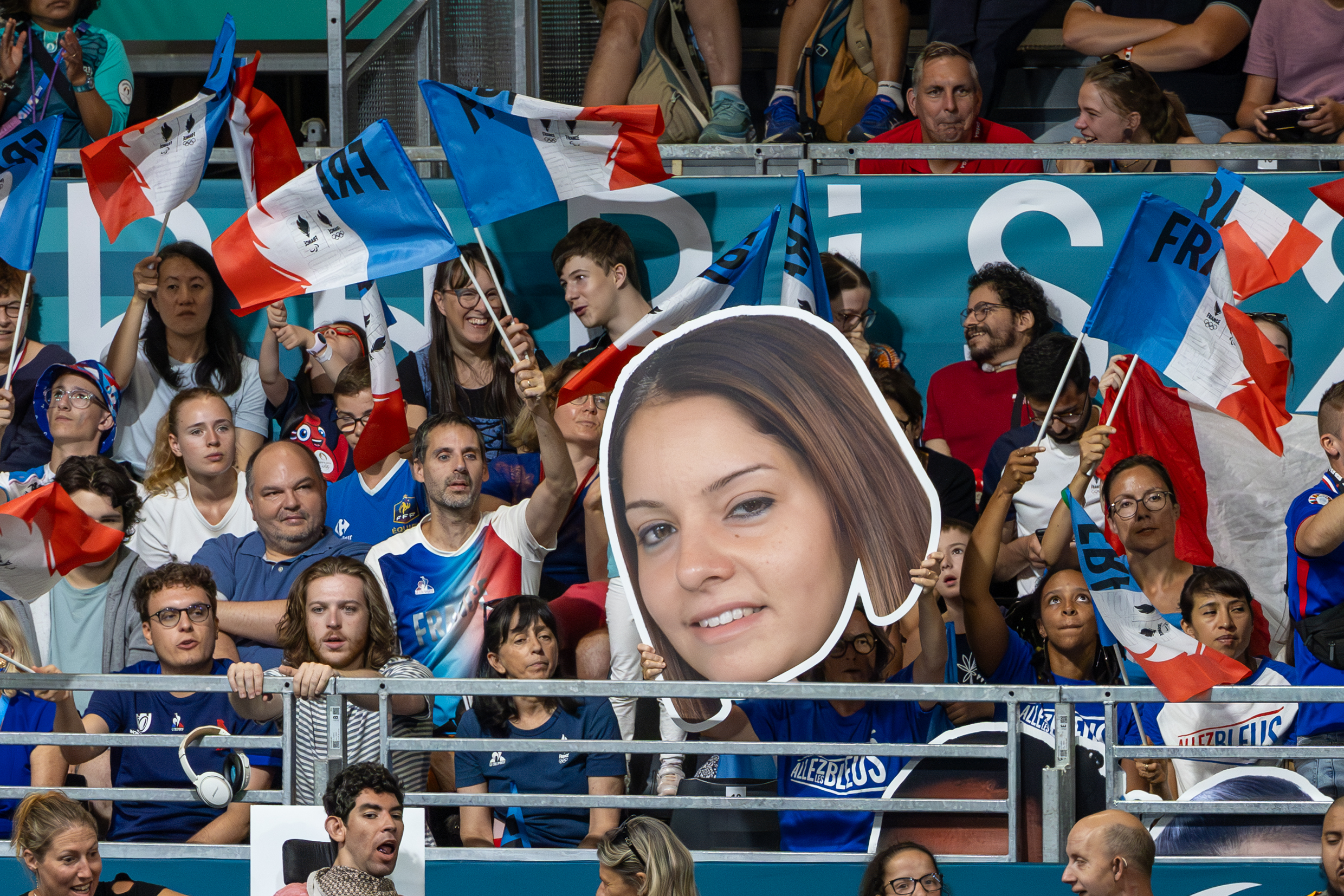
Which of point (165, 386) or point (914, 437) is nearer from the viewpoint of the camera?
point (914, 437)

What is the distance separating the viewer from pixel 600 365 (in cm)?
613

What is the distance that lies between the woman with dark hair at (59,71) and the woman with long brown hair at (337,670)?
123 inches

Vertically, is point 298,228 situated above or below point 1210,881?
above

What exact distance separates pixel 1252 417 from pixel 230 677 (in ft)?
12.2

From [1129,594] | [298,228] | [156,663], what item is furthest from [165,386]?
[1129,594]

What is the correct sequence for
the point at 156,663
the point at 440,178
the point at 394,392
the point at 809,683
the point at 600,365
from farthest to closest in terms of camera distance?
the point at 440,178 → the point at 394,392 → the point at 600,365 → the point at 156,663 → the point at 809,683

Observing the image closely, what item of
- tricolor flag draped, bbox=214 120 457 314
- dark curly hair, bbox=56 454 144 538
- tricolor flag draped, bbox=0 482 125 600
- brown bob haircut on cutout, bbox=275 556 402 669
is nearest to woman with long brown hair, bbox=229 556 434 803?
brown bob haircut on cutout, bbox=275 556 402 669

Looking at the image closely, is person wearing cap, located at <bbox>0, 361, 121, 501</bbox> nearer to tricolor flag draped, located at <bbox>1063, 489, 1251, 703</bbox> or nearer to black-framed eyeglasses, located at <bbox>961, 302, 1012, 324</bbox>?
black-framed eyeglasses, located at <bbox>961, 302, 1012, 324</bbox>

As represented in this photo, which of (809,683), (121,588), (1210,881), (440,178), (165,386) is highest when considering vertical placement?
(440,178)

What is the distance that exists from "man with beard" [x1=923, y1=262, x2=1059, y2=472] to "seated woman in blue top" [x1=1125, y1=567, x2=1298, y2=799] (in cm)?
147

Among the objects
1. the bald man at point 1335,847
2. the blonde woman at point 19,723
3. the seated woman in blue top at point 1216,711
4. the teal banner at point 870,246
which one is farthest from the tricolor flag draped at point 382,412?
the bald man at point 1335,847

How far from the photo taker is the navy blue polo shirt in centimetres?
616

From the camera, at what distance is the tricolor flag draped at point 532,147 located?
264 inches

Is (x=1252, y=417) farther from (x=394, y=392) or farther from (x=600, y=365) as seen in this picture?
(x=394, y=392)
